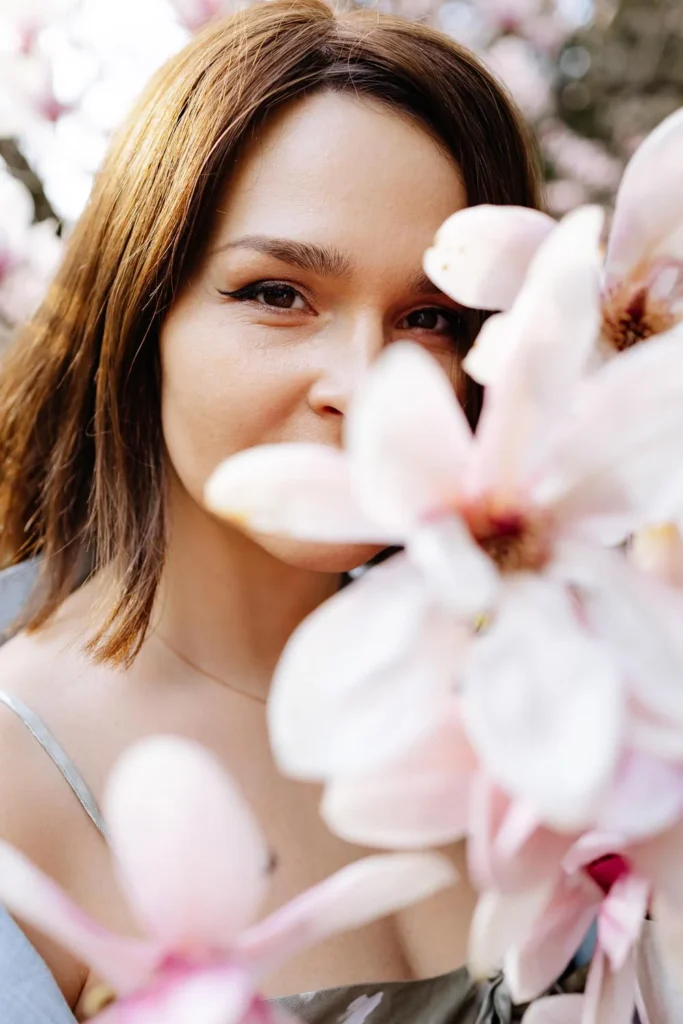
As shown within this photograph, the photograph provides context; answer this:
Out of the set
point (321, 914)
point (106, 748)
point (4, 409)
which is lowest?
point (106, 748)

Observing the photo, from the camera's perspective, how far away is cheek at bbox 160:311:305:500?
79cm

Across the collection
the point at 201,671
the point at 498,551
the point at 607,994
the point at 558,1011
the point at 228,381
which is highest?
the point at 498,551

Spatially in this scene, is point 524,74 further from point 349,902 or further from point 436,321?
point 349,902

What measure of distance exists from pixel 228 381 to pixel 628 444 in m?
0.50

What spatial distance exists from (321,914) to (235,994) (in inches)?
1.5

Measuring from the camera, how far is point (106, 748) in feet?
2.99

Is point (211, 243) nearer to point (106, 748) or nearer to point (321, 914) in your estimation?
point (106, 748)

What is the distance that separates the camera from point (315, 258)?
0.78m

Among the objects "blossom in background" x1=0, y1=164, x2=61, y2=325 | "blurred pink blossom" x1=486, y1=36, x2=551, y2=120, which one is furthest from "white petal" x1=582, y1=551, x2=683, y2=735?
"blurred pink blossom" x1=486, y1=36, x2=551, y2=120

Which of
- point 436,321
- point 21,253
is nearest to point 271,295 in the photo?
point 436,321

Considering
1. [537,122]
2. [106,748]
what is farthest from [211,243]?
[537,122]

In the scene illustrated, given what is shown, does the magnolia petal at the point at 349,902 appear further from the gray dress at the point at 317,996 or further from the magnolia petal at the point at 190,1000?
the gray dress at the point at 317,996

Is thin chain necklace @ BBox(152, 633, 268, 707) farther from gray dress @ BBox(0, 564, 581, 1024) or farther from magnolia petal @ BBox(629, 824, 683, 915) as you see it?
magnolia petal @ BBox(629, 824, 683, 915)

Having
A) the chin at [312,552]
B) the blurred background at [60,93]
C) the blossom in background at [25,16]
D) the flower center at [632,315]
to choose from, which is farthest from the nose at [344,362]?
the blossom in background at [25,16]
